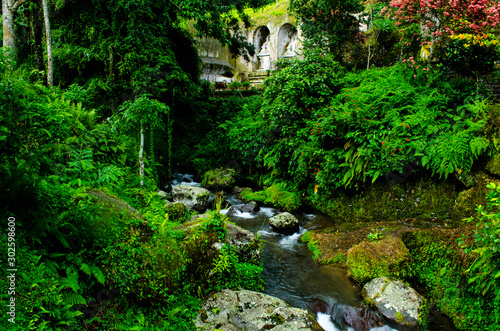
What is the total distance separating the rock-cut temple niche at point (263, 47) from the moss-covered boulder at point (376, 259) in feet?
81.5

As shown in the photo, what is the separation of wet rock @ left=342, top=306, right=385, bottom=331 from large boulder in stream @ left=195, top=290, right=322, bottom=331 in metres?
0.82

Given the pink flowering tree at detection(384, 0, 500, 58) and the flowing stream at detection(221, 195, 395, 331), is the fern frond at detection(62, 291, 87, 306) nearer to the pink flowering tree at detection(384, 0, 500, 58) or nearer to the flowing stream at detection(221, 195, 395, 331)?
the flowing stream at detection(221, 195, 395, 331)

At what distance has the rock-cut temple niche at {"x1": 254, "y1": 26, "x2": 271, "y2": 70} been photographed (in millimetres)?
28419

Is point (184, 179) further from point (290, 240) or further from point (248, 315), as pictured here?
point (248, 315)

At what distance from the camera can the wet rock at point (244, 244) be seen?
18.2 ft

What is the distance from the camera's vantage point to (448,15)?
8.99 m

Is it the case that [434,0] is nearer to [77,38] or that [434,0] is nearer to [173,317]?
[173,317]

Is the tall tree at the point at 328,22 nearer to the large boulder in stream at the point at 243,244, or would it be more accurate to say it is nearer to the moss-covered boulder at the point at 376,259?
the moss-covered boulder at the point at 376,259

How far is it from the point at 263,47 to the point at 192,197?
23753mm

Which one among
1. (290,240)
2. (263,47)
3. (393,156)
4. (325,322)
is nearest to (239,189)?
(290,240)

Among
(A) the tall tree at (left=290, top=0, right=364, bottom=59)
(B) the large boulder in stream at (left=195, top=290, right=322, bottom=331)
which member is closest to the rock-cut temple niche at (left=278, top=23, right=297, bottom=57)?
(A) the tall tree at (left=290, top=0, right=364, bottom=59)

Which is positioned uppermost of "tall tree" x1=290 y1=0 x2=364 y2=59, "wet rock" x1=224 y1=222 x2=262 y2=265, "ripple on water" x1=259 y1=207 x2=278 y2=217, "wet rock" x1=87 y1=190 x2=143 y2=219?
"tall tree" x1=290 y1=0 x2=364 y2=59

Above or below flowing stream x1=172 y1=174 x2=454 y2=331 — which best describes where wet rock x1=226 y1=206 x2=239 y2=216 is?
above

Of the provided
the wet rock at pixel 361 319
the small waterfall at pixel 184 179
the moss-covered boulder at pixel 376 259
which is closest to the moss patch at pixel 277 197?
the small waterfall at pixel 184 179
